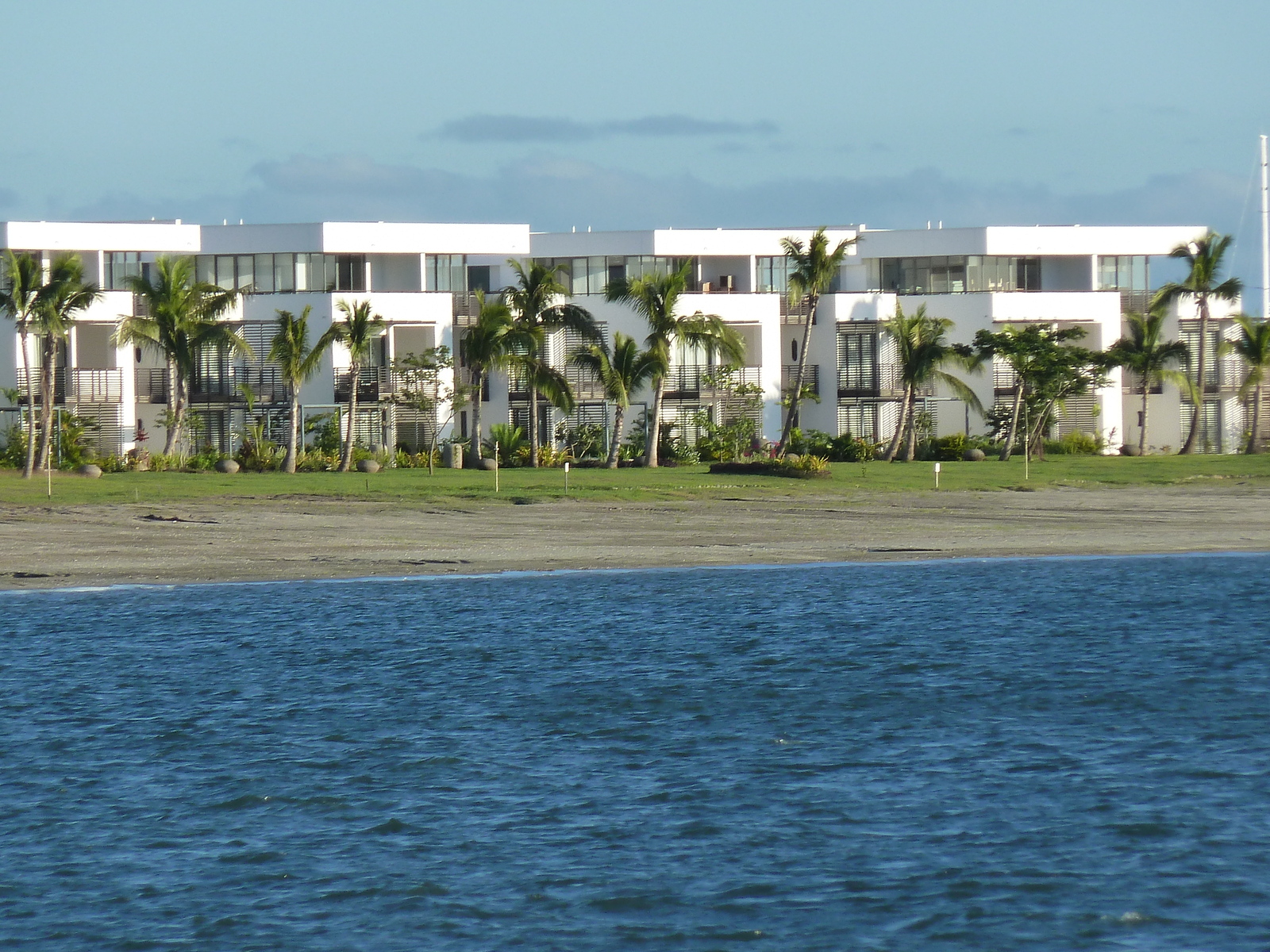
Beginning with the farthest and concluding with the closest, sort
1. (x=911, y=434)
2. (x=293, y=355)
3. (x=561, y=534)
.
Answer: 1. (x=911, y=434)
2. (x=293, y=355)
3. (x=561, y=534)

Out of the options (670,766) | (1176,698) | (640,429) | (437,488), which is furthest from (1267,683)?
(640,429)

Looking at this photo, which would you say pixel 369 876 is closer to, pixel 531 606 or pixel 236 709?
pixel 236 709

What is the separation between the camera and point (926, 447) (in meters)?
62.8

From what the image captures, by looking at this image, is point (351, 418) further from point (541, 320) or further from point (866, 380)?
point (866, 380)

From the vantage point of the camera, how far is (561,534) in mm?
36469

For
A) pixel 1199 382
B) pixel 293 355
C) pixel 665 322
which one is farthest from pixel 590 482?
pixel 1199 382

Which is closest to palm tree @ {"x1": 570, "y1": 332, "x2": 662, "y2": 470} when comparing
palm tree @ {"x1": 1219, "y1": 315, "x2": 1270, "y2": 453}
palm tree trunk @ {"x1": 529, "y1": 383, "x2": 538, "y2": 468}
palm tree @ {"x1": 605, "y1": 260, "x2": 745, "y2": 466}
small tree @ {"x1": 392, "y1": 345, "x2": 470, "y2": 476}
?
palm tree @ {"x1": 605, "y1": 260, "x2": 745, "y2": 466}

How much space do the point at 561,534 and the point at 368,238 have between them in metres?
27.6

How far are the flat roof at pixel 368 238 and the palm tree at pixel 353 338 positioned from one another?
5.25 metres

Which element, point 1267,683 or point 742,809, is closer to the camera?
point 742,809

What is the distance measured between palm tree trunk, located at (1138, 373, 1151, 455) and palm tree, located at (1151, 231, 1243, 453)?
1.51 meters

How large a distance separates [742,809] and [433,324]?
47218 millimetres

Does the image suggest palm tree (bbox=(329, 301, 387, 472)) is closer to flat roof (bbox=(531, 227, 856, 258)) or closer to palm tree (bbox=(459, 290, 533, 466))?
palm tree (bbox=(459, 290, 533, 466))

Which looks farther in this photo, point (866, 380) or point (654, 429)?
point (866, 380)
